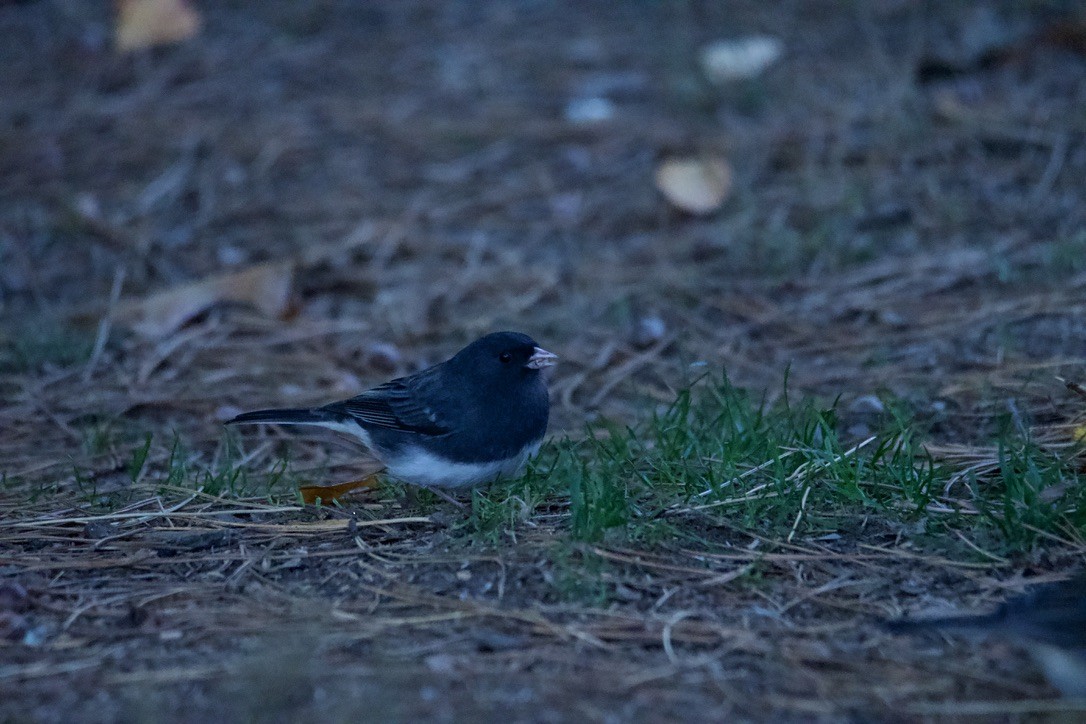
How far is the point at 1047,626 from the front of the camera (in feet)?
8.14

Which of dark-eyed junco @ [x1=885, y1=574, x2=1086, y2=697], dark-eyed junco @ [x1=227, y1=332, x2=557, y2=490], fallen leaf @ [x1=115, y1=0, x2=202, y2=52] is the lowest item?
dark-eyed junco @ [x1=885, y1=574, x2=1086, y2=697]

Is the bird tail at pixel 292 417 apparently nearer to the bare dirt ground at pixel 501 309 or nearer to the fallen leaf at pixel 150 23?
the bare dirt ground at pixel 501 309

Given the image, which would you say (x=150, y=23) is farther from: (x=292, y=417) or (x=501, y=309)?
(x=292, y=417)

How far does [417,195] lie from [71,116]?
2.21 m

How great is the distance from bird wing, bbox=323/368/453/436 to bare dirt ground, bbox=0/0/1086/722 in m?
0.24

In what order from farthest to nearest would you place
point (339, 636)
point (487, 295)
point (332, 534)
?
point (487, 295) → point (332, 534) → point (339, 636)

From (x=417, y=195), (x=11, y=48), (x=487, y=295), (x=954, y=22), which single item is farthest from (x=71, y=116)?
(x=954, y=22)

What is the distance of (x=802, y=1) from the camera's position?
7.70 metres

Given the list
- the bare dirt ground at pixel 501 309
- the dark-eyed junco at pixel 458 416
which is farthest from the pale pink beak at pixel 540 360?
the bare dirt ground at pixel 501 309

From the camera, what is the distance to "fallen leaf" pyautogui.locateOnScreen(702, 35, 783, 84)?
6.88 m

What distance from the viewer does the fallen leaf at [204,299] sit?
4934mm

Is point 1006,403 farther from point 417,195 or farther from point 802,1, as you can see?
point 802,1

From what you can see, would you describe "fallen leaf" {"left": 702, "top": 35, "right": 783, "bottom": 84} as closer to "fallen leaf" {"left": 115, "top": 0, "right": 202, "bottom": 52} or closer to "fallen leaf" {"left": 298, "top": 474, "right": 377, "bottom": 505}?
"fallen leaf" {"left": 115, "top": 0, "right": 202, "bottom": 52}

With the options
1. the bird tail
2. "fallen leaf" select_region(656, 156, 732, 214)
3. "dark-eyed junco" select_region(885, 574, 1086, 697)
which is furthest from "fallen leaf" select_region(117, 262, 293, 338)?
"dark-eyed junco" select_region(885, 574, 1086, 697)
